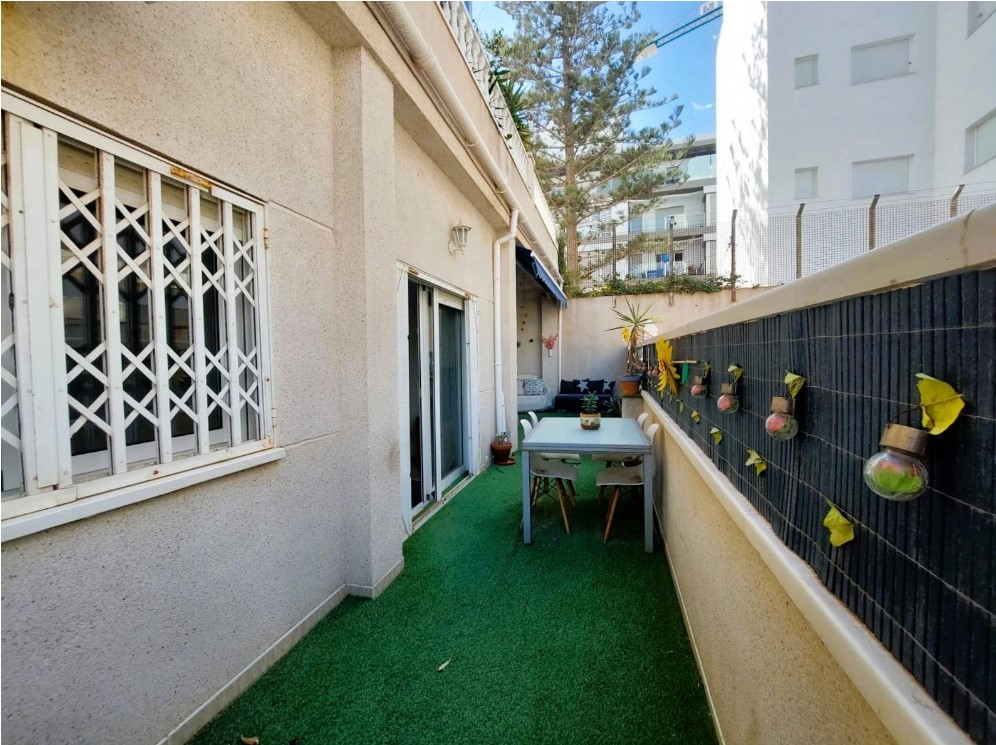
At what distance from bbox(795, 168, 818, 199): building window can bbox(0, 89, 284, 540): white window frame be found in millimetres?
15535

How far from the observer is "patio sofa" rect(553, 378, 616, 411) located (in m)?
11.2

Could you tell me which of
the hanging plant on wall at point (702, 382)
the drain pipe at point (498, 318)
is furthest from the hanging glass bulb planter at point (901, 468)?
the drain pipe at point (498, 318)

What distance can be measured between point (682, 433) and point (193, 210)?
3215mm

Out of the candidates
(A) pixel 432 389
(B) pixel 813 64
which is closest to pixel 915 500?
(A) pixel 432 389

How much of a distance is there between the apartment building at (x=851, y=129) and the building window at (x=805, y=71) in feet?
0.10

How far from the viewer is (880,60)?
1226cm

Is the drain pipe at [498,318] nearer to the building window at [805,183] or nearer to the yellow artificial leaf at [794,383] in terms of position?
the yellow artificial leaf at [794,383]

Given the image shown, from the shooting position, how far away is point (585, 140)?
1484cm

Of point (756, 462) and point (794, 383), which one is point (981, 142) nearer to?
point (756, 462)

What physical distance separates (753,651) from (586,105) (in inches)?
641

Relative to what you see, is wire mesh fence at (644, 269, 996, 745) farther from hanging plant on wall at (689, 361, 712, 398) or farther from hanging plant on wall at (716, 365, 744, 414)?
hanging plant on wall at (689, 361, 712, 398)

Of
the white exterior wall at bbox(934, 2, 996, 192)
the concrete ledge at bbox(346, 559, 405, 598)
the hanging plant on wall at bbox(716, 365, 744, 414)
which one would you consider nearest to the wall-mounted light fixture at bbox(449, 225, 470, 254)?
the concrete ledge at bbox(346, 559, 405, 598)

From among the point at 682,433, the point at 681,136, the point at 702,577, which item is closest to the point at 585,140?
the point at 681,136

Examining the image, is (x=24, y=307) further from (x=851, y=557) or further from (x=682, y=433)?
(x=682, y=433)
